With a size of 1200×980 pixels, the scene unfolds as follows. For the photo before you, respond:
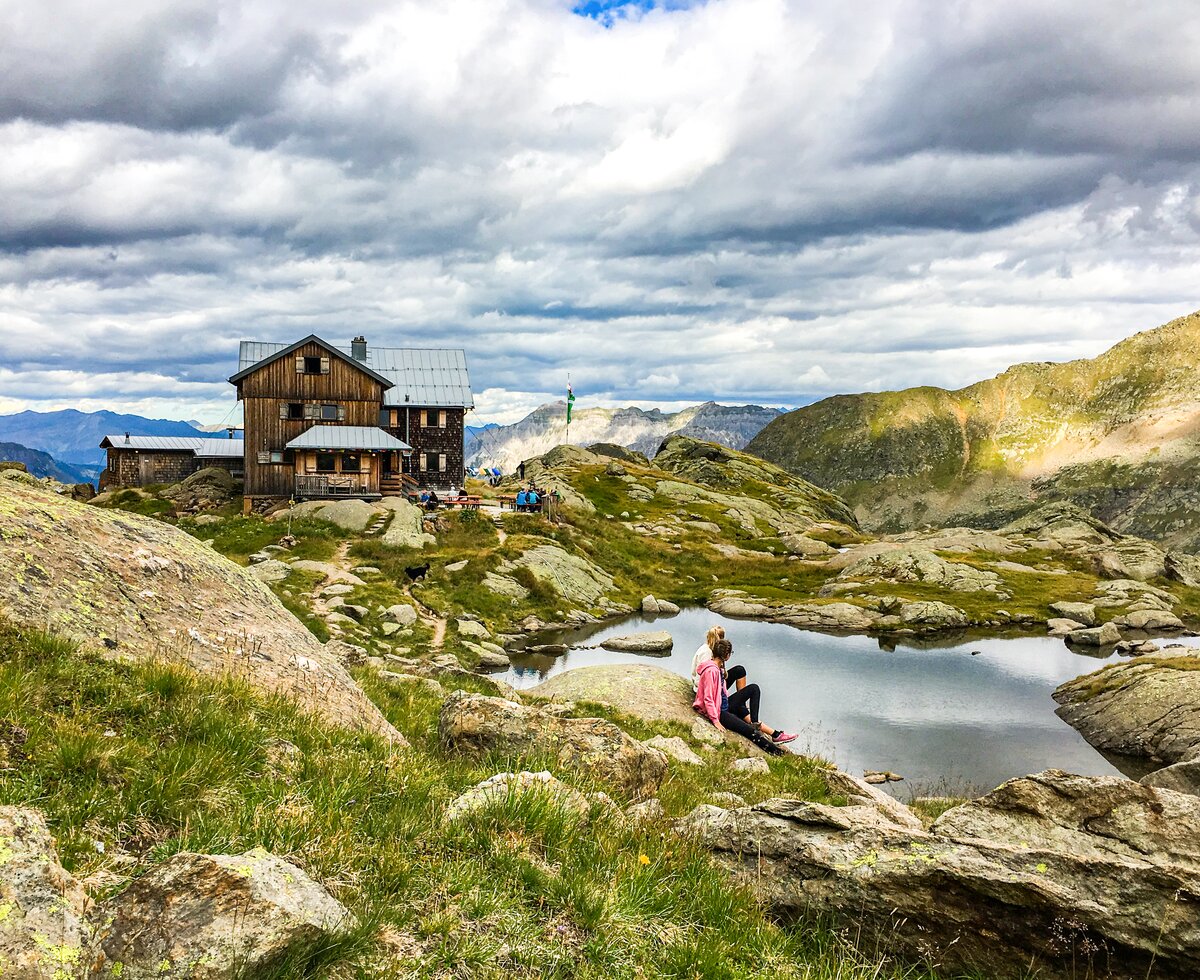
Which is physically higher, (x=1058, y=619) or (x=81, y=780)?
Result: (x=81, y=780)

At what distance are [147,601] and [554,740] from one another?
19.4 feet

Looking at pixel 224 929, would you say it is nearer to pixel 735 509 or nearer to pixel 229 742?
pixel 229 742

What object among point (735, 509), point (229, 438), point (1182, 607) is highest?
point (229, 438)

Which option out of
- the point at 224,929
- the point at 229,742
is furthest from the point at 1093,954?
Answer: the point at 229,742

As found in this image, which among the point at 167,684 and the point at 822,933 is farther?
the point at 167,684

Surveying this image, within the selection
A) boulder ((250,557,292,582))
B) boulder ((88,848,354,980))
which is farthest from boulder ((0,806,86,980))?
boulder ((250,557,292,582))

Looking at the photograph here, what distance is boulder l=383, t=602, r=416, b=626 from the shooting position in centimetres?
4519

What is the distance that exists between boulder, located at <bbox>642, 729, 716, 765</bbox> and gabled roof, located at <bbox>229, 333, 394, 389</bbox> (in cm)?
6469

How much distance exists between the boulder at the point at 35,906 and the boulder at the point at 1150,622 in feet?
301

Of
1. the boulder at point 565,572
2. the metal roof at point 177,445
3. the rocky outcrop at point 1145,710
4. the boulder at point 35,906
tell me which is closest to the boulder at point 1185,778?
the boulder at point 35,906

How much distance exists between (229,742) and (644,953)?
4.41 metres

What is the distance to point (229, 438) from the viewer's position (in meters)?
99.2

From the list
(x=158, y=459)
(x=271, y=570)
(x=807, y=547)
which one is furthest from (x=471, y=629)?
(x=807, y=547)

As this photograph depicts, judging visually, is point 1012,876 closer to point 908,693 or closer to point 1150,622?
point 908,693
